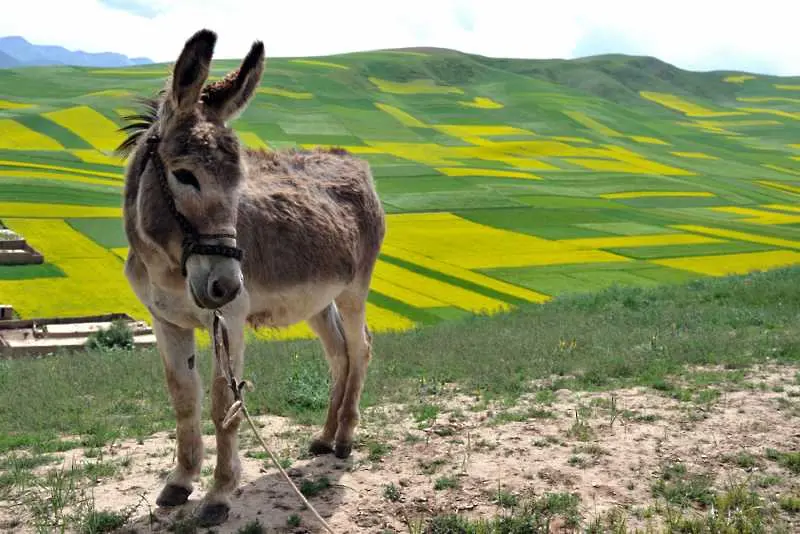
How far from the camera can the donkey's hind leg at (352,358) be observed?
6.95 meters

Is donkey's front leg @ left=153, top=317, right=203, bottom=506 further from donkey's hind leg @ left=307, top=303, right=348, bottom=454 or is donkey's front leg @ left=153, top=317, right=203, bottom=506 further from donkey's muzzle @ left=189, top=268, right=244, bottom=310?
donkey's hind leg @ left=307, top=303, right=348, bottom=454

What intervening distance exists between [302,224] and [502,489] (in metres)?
2.90

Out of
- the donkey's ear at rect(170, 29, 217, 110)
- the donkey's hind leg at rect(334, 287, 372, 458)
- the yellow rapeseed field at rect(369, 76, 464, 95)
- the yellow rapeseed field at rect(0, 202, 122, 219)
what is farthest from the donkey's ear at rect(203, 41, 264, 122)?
the yellow rapeseed field at rect(369, 76, 464, 95)

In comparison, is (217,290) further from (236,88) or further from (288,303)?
(288,303)

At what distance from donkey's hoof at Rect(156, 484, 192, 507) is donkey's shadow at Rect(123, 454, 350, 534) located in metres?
0.04

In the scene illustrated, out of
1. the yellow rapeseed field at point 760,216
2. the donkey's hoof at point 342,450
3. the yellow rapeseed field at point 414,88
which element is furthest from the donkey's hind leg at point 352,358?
the yellow rapeseed field at point 414,88

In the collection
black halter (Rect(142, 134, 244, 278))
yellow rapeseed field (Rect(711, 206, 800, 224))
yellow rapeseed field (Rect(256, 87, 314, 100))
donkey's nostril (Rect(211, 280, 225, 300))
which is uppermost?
yellow rapeseed field (Rect(256, 87, 314, 100))

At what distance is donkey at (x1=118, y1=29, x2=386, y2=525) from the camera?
4.64m

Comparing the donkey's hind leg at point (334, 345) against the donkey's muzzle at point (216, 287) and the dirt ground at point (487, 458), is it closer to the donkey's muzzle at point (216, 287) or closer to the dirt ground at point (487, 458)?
the dirt ground at point (487, 458)

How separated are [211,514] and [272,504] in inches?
22.4

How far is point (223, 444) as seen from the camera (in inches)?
220

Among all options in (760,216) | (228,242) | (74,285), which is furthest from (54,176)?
(760,216)

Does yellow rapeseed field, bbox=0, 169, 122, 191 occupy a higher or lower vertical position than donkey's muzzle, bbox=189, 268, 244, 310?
lower

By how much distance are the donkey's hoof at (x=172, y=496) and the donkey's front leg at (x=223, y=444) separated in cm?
29
